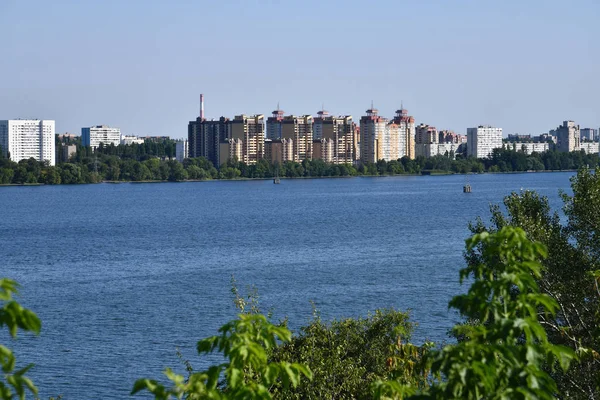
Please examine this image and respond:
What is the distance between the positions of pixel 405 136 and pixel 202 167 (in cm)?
4836

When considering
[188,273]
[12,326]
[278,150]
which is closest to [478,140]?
[278,150]

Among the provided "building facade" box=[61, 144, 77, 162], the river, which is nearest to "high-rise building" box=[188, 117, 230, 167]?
"building facade" box=[61, 144, 77, 162]

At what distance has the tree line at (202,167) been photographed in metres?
123

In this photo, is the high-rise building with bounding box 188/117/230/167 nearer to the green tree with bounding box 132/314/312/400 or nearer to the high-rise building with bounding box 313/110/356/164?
the high-rise building with bounding box 313/110/356/164

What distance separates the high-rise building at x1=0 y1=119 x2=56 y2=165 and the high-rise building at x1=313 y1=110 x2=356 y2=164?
150 ft

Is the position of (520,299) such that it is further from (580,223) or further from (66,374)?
(66,374)

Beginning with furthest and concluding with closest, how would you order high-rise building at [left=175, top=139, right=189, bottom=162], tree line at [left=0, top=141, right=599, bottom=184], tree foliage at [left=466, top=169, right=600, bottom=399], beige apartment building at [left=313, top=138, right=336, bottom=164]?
high-rise building at [left=175, top=139, right=189, bottom=162] < beige apartment building at [left=313, top=138, right=336, bottom=164] < tree line at [left=0, top=141, right=599, bottom=184] < tree foliage at [left=466, top=169, right=600, bottom=399]

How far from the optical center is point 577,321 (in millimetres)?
14125

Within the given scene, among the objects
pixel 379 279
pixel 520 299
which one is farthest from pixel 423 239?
pixel 520 299

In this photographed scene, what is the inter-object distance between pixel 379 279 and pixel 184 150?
14344 cm

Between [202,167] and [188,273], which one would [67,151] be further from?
[188,273]

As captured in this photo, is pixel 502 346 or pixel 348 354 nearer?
pixel 502 346

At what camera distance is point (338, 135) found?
17012 centimetres

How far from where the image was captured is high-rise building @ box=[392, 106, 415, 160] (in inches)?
6893
